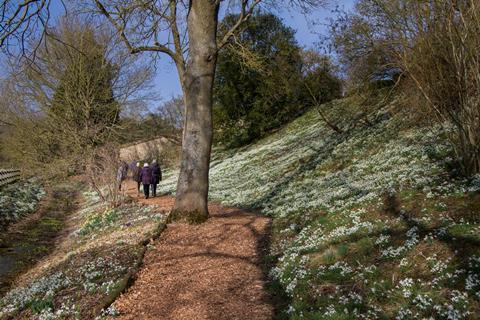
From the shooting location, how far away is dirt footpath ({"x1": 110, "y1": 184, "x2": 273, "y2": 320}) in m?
8.64

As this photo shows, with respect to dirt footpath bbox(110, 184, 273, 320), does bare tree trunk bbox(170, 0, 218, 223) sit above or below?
above

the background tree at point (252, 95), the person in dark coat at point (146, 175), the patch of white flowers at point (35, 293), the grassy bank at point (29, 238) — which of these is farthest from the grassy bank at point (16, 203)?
the background tree at point (252, 95)

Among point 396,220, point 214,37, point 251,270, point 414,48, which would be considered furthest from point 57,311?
point 414,48

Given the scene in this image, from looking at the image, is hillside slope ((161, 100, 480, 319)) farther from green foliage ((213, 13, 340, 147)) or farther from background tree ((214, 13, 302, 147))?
background tree ((214, 13, 302, 147))

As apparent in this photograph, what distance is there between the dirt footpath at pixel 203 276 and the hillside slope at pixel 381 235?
0.76 meters

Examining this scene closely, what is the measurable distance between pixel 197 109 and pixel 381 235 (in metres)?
8.54

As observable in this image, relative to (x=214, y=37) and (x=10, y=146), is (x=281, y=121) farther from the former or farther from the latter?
(x=214, y=37)

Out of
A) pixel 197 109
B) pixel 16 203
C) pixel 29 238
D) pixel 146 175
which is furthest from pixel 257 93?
pixel 197 109

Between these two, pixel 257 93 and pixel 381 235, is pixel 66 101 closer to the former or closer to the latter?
pixel 257 93

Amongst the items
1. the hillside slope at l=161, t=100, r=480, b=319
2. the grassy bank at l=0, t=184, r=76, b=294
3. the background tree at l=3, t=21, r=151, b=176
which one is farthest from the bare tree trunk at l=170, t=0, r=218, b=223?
the background tree at l=3, t=21, r=151, b=176

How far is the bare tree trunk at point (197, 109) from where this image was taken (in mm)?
15555

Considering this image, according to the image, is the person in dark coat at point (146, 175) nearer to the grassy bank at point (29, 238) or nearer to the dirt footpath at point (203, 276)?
the grassy bank at point (29, 238)

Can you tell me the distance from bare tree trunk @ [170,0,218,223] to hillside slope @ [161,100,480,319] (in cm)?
344

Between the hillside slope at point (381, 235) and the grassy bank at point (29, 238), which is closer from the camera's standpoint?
the hillside slope at point (381, 235)
